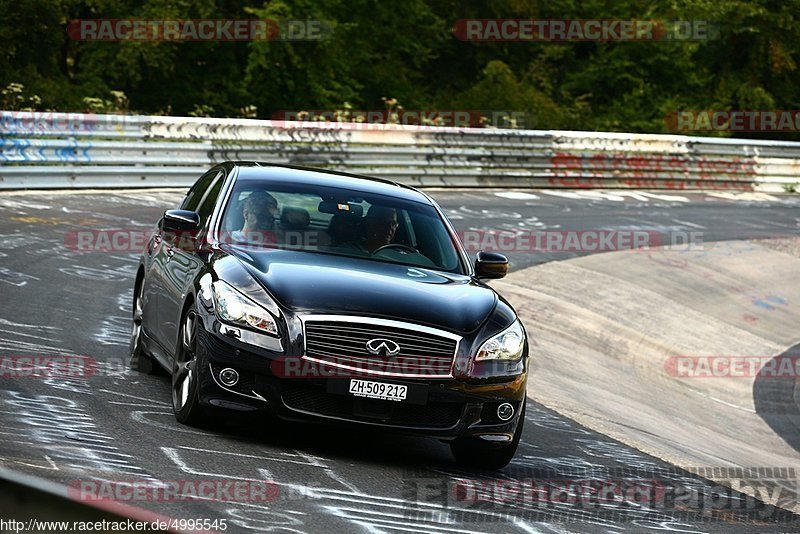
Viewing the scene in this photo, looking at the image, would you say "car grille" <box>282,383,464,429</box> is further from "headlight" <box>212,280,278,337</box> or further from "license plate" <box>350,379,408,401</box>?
"headlight" <box>212,280,278,337</box>

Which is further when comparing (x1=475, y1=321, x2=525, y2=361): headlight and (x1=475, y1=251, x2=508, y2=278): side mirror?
(x1=475, y1=251, x2=508, y2=278): side mirror

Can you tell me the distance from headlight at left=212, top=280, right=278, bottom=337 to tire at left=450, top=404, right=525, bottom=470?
131 cm

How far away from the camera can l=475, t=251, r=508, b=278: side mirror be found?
30.0ft

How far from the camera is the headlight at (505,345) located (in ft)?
25.8

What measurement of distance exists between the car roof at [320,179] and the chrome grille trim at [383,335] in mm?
1897

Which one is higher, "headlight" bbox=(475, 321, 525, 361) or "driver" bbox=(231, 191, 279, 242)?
"driver" bbox=(231, 191, 279, 242)

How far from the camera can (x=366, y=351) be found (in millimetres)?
7543

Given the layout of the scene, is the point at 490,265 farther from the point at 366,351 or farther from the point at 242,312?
the point at 242,312

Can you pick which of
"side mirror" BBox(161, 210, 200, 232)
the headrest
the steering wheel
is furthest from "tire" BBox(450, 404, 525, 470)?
"side mirror" BBox(161, 210, 200, 232)

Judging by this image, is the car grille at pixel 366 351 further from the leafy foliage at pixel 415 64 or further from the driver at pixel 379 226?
the leafy foliage at pixel 415 64

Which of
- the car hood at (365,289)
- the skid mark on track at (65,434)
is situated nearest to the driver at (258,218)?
the car hood at (365,289)

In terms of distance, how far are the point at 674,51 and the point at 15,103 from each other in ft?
94.0

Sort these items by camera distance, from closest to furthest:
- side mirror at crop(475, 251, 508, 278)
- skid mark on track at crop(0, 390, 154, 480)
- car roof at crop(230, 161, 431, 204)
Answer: skid mark on track at crop(0, 390, 154, 480) → side mirror at crop(475, 251, 508, 278) → car roof at crop(230, 161, 431, 204)

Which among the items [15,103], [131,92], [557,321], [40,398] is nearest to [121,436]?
[40,398]
